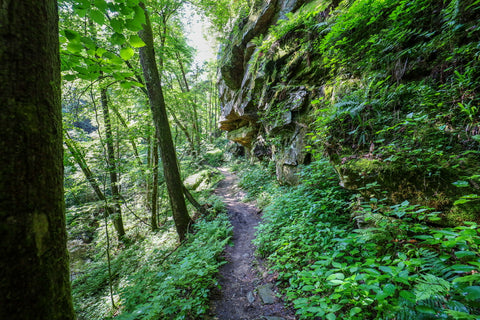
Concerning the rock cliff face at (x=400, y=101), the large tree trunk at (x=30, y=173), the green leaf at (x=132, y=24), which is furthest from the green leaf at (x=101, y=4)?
the rock cliff face at (x=400, y=101)

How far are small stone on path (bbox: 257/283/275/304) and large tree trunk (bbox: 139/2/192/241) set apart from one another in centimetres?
361

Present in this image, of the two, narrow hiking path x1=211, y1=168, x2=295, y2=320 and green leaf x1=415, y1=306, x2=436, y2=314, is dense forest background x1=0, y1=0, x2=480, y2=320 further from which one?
narrow hiking path x1=211, y1=168, x2=295, y2=320

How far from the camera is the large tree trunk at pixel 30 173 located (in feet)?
2.24

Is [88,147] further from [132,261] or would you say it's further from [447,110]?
[447,110]

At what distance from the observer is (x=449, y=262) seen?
5.66 ft

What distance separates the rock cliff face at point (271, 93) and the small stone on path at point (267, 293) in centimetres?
331

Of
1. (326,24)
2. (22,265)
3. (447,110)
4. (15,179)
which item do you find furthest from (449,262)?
(326,24)

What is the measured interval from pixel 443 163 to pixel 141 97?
9133 mm

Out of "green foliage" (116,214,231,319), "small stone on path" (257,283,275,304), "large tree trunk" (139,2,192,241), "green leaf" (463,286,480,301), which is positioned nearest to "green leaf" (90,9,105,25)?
"green foliage" (116,214,231,319)

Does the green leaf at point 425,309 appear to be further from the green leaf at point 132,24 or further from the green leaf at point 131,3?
the green leaf at point 131,3

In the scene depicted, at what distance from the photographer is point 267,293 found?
2.96 metres

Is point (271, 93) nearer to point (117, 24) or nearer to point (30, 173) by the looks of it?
point (117, 24)

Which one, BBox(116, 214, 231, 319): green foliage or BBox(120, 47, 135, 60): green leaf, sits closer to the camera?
BBox(120, 47, 135, 60): green leaf

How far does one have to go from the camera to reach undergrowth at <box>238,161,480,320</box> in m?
1.30
